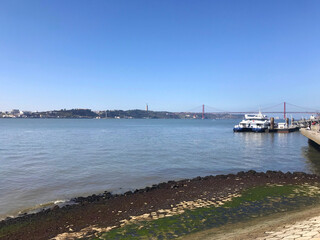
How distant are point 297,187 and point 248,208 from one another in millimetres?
4621

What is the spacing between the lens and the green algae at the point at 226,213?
7.89 m

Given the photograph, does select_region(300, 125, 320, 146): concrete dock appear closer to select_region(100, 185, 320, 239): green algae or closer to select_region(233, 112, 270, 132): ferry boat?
select_region(100, 185, 320, 239): green algae

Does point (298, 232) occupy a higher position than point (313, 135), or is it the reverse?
point (313, 135)

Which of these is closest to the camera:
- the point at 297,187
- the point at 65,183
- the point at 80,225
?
the point at 80,225

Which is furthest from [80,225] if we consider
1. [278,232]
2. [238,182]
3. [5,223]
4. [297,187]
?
[297,187]

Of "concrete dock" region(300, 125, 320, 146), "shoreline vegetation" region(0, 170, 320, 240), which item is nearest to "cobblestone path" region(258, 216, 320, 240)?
"shoreline vegetation" region(0, 170, 320, 240)

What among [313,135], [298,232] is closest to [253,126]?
[313,135]

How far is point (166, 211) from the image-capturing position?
967 cm

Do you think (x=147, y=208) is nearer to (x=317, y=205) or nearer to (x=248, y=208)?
(x=248, y=208)

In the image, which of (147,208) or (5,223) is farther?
(147,208)

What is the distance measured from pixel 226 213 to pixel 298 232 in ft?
10.5

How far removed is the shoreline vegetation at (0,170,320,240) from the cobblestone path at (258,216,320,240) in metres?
1.81

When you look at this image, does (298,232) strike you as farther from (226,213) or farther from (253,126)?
(253,126)

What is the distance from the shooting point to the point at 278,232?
6.87m
